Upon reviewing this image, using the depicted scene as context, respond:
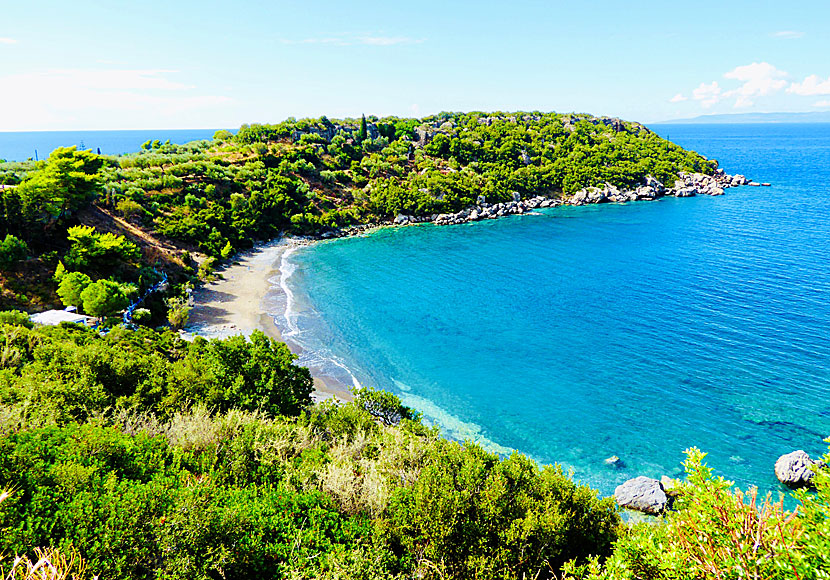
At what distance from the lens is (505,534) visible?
13.1 meters

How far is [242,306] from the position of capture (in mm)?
48531

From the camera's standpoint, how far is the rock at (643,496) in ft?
71.7

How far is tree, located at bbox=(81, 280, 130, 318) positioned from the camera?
37.2 meters

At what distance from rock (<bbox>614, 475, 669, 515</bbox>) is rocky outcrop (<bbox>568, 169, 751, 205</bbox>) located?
97176 millimetres

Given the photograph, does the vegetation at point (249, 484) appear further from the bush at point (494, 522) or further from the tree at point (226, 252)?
the tree at point (226, 252)

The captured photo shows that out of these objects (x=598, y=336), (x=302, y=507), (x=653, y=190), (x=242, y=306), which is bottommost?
(x=598, y=336)

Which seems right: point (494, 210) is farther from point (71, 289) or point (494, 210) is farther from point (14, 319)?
point (14, 319)

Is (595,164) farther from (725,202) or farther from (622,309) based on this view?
(622,309)

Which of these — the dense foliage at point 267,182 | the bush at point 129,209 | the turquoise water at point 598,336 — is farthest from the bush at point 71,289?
the bush at point 129,209

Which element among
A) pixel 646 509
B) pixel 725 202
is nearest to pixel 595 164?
pixel 725 202

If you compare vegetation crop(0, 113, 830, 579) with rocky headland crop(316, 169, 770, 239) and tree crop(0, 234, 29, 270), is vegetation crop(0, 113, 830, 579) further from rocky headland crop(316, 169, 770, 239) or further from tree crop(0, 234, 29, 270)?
rocky headland crop(316, 169, 770, 239)

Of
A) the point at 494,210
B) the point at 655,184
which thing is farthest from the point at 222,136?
the point at 655,184

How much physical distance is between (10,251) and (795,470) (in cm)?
5925

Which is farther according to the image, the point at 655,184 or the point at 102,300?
the point at 655,184
